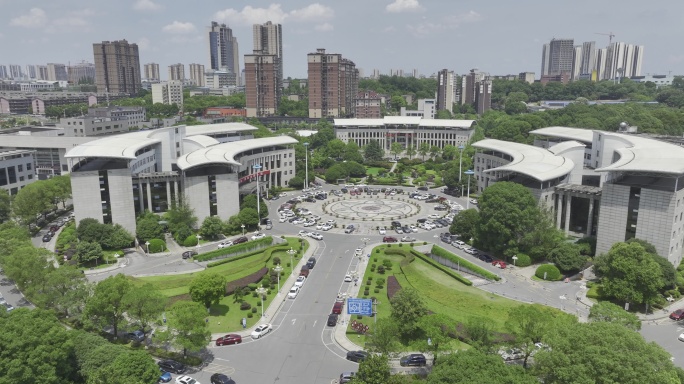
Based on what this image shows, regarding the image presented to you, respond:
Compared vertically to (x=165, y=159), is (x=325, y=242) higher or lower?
lower

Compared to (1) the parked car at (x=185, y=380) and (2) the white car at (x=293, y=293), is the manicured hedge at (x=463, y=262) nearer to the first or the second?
(2) the white car at (x=293, y=293)

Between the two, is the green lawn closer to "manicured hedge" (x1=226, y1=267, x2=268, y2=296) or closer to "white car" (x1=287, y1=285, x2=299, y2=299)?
"white car" (x1=287, y1=285, x2=299, y2=299)

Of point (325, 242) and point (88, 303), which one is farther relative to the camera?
point (325, 242)

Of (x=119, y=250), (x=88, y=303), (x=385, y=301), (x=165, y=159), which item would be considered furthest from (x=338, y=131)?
(x=88, y=303)

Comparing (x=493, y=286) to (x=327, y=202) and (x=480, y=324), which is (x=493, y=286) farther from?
(x=327, y=202)

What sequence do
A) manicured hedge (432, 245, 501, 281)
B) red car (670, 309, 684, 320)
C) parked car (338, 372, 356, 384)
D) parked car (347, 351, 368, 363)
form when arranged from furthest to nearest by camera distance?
manicured hedge (432, 245, 501, 281), red car (670, 309, 684, 320), parked car (347, 351, 368, 363), parked car (338, 372, 356, 384)

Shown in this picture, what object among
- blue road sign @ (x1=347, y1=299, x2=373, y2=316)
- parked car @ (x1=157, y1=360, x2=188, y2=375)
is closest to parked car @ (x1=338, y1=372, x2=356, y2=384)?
blue road sign @ (x1=347, y1=299, x2=373, y2=316)

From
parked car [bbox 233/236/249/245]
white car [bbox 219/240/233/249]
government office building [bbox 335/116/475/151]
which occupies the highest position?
government office building [bbox 335/116/475/151]

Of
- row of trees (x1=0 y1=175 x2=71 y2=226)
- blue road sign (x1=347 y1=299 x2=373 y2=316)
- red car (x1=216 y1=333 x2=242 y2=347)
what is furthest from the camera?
row of trees (x1=0 y1=175 x2=71 y2=226)
